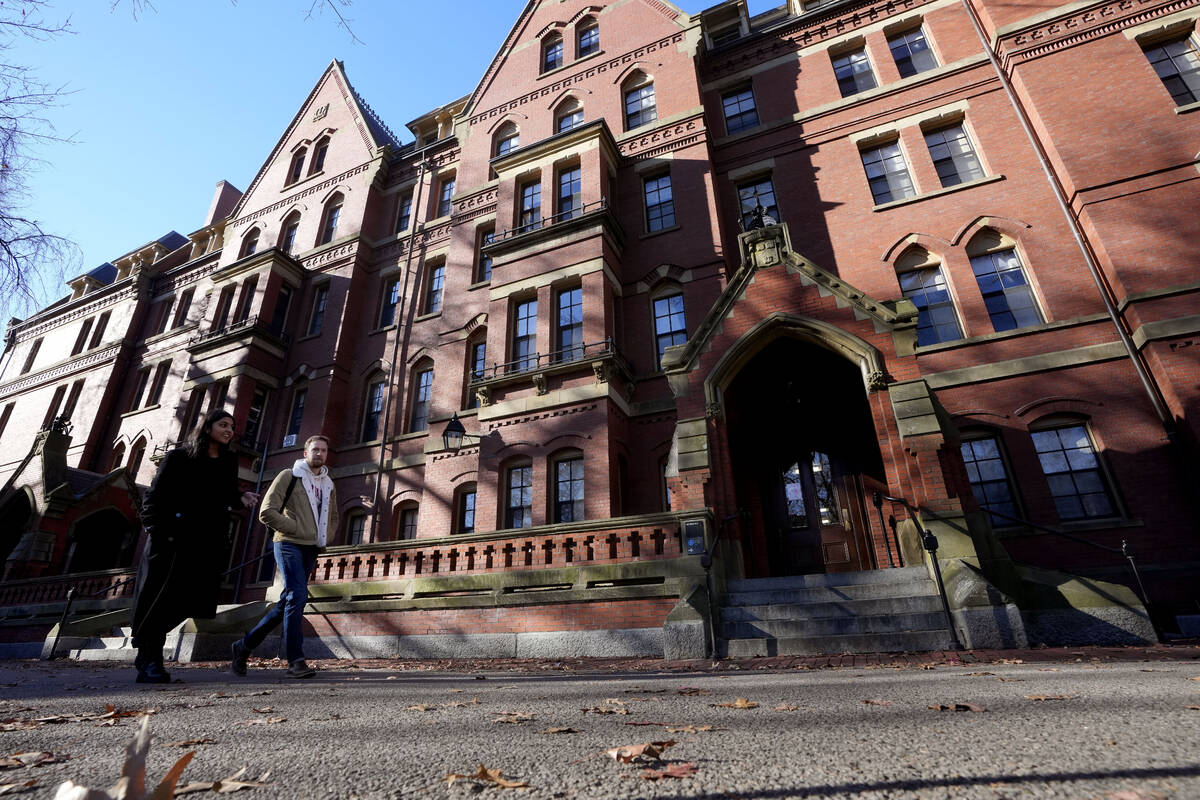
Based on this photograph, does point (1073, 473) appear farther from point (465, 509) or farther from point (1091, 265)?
point (465, 509)

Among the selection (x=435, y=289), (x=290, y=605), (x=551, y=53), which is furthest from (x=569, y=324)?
(x=551, y=53)

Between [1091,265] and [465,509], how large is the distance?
15291 millimetres

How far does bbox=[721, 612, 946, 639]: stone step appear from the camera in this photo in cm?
659

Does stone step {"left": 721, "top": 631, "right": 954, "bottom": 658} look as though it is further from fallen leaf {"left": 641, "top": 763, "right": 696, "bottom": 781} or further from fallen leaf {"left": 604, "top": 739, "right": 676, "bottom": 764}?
fallen leaf {"left": 641, "top": 763, "right": 696, "bottom": 781}

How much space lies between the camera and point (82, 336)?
89.5ft

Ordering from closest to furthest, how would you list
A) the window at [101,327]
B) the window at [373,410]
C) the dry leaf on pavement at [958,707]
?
the dry leaf on pavement at [958,707] < the window at [373,410] < the window at [101,327]

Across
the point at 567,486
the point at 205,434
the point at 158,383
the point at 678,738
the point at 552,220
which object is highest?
the point at 552,220

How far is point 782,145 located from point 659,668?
14903 millimetres

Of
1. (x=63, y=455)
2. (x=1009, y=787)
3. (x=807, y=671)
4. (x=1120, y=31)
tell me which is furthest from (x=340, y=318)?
(x=1120, y=31)

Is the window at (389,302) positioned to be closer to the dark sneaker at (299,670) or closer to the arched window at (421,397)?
the arched window at (421,397)

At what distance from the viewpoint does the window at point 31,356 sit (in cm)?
2811

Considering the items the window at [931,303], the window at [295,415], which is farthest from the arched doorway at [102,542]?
the window at [931,303]

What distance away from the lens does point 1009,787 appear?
1515 mm

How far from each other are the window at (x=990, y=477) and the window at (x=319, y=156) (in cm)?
2565
